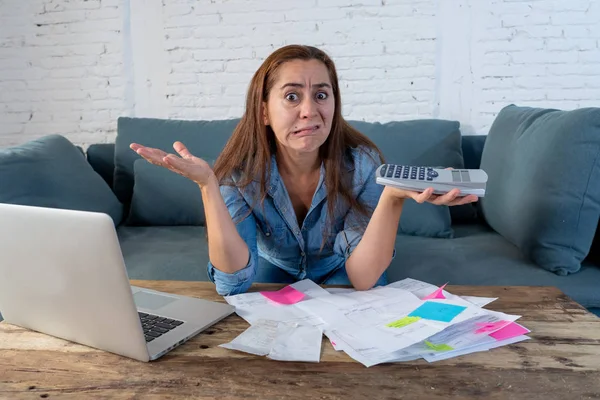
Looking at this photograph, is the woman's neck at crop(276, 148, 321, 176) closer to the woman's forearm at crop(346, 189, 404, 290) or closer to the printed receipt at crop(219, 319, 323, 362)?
the woman's forearm at crop(346, 189, 404, 290)

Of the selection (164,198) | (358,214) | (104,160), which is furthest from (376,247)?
(104,160)

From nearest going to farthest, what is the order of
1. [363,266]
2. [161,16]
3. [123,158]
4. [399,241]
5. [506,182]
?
[363,266], [506,182], [399,241], [123,158], [161,16]

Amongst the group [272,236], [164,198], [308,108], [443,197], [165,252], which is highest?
[308,108]

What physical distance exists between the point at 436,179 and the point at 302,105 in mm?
412

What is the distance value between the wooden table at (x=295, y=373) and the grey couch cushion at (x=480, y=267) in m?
0.71

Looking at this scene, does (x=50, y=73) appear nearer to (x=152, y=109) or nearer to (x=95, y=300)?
(x=152, y=109)

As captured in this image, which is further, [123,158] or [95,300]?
[123,158]

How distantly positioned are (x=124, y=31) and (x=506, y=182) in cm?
196

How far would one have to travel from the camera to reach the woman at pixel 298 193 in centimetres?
119

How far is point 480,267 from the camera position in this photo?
5.53 feet

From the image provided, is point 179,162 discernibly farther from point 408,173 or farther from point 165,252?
point 165,252

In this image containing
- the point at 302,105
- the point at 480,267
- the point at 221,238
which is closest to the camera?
the point at 221,238

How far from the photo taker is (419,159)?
2.14 metres

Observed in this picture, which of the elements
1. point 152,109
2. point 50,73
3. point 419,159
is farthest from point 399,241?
point 50,73
